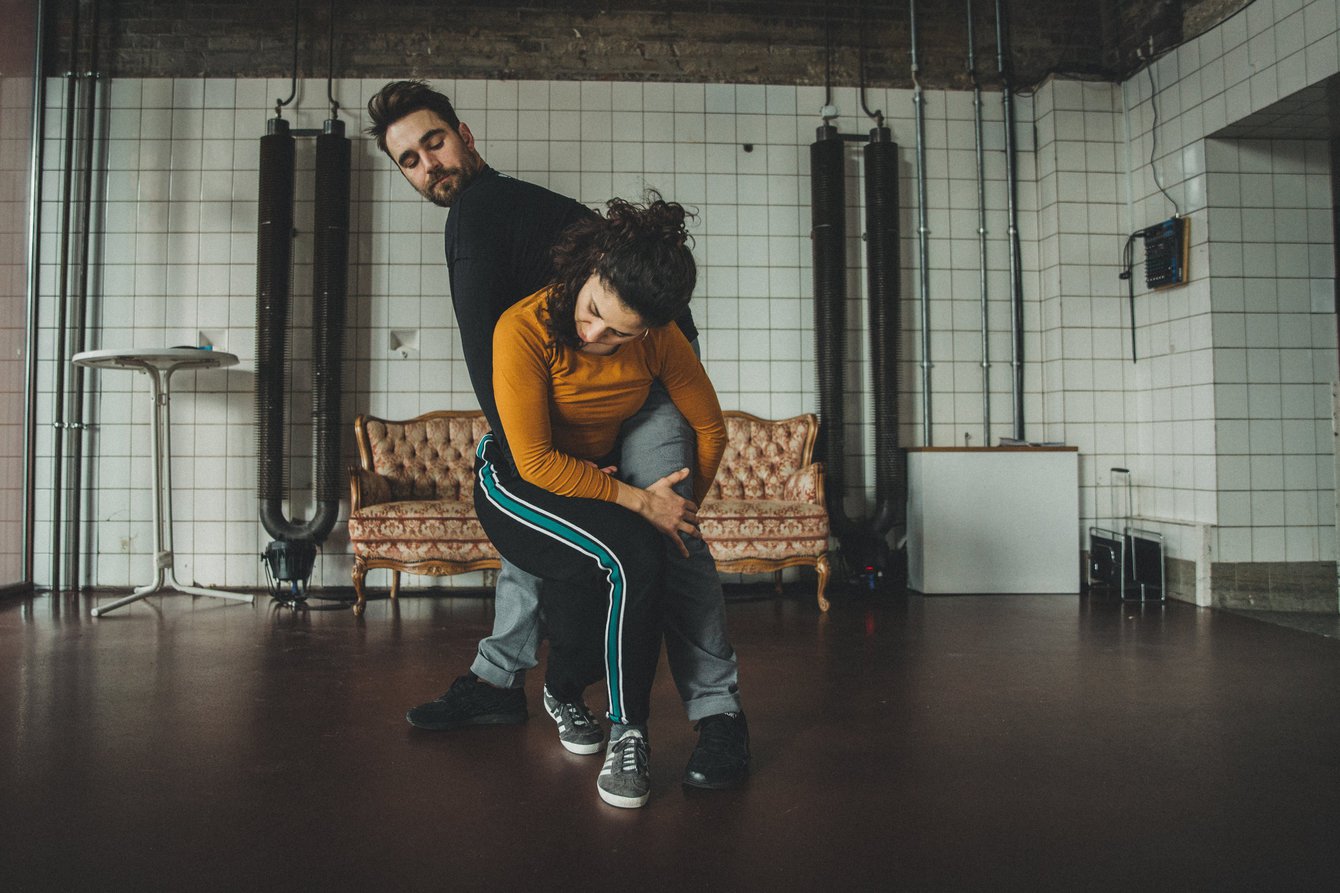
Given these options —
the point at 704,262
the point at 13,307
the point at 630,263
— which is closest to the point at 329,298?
the point at 13,307

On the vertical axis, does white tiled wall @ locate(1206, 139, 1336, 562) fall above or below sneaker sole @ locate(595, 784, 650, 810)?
above

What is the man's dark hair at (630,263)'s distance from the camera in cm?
136

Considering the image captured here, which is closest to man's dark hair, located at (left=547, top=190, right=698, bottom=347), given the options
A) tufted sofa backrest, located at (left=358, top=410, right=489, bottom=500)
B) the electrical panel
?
tufted sofa backrest, located at (left=358, top=410, right=489, bottom=500)

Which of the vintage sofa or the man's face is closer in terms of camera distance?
the man's face

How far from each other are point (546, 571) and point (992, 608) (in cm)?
263

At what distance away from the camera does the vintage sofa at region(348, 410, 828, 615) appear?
3725 millimetres

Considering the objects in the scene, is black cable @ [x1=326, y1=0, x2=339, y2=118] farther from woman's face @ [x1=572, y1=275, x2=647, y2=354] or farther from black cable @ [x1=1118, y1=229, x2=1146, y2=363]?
black cable @ [x1=1118, y1=229, x2=1146, y2=363]

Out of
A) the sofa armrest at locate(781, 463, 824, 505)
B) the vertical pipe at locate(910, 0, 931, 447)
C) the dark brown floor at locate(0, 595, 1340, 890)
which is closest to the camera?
the dark brown floor at locate(0, 595, 1340, 890)

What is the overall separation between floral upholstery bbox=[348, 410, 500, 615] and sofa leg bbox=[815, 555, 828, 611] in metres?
1.40

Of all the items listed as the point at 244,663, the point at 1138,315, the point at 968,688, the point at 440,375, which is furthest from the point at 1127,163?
the point at 244,663

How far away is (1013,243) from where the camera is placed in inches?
181

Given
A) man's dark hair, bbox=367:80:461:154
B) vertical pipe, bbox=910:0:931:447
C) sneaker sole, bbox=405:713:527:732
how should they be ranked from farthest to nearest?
vertical pipe, bbox=910:0:931:447 < sneaker sole, bbox=405:713:527:732 < man's dark hair, bbox=367:80:461:154

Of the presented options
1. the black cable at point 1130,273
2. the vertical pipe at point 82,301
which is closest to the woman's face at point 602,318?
the black cable at point 1130,273

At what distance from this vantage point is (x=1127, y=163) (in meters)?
4.46
